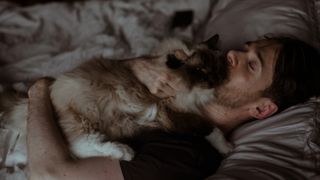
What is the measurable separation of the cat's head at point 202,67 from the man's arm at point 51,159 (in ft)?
1.24

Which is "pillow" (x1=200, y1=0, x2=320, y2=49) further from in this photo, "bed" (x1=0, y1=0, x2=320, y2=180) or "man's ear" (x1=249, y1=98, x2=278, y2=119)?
"man's ear" (x1=249, y1=98, x2=278, y2=119)

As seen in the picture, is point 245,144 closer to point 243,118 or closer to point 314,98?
point 243,118

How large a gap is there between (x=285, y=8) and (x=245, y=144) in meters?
0.72

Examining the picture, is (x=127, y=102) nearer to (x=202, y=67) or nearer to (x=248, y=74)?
(x=202, y=67)

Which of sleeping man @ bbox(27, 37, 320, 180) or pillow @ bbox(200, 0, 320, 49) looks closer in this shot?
sleeping man @ bbox(27, 37, 320, 180)

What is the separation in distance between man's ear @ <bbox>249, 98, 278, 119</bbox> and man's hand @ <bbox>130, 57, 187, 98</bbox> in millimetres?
244

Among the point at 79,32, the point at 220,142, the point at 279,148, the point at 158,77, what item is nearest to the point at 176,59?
the point at 158,77

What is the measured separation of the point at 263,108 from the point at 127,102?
0.46 meters

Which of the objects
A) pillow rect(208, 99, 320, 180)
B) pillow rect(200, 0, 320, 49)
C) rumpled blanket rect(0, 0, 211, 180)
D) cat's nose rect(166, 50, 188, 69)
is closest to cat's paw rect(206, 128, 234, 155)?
pillow rect(208, 99, 320, 180)

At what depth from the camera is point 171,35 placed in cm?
236

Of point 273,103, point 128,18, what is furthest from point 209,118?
point 128,18

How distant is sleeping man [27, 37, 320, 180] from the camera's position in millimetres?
1528

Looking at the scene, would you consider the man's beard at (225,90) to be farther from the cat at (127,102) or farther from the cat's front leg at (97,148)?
the cat's front leg at (97,148)

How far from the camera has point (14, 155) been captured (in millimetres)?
1778
